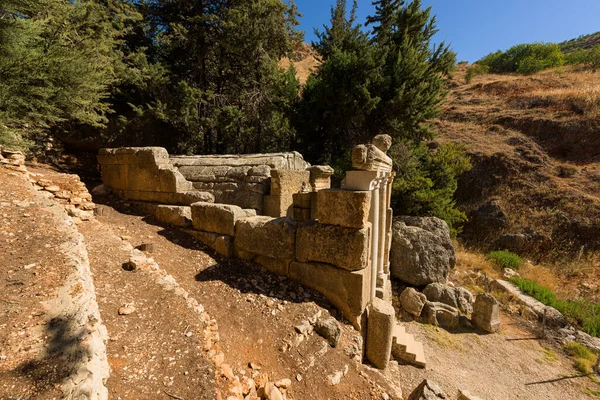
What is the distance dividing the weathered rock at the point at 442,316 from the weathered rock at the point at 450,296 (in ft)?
1.65

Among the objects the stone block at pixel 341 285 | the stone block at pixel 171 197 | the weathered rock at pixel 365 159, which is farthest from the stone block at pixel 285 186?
the weathered rock at pixel 365 159

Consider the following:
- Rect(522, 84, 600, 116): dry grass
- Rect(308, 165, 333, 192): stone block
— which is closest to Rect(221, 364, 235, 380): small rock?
Rect(308, 165, 333, 192): stone block

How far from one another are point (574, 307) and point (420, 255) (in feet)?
13.9

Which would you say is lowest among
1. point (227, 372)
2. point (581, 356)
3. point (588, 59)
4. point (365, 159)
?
point (581, 356)

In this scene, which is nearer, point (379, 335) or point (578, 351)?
point (379, 335)

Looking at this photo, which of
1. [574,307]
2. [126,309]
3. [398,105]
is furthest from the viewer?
[398,105]

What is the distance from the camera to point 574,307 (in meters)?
7.25

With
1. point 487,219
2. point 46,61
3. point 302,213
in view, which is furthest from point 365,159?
point 487,219

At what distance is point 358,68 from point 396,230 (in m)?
6.27

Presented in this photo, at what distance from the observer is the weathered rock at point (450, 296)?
687cm

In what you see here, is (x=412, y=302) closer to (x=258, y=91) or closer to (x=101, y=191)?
(x=101, y=191)

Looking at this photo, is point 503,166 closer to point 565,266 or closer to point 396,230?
point 565,266

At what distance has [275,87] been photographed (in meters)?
11.1

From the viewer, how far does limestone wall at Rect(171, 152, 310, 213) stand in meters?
5.55
